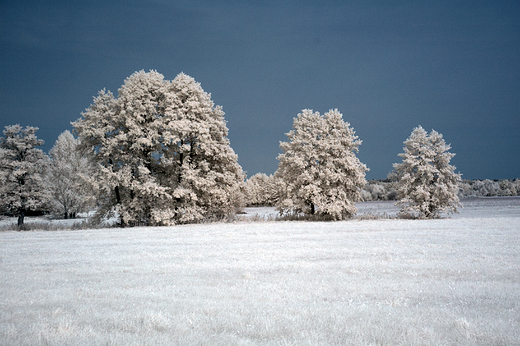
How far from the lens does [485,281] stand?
29.6 feet

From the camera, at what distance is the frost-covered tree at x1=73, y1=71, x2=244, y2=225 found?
30312mm

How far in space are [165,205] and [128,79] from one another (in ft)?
42.7

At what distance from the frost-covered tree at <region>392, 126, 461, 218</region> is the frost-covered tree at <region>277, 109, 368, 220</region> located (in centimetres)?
589

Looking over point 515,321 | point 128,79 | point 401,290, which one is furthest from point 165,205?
point 515,321

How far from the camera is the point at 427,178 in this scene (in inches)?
1490

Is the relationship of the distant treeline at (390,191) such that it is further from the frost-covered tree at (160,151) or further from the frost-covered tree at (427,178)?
the frost-covered tree at (160,151)

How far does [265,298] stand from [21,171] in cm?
3432

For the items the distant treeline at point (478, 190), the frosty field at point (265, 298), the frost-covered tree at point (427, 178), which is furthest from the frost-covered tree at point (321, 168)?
the distant treeline at point (478, 190)

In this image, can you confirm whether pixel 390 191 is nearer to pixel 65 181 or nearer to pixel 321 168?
pixel 321 168

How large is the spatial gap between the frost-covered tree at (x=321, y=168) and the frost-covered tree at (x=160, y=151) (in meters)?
6.58

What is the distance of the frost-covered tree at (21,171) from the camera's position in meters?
32.5

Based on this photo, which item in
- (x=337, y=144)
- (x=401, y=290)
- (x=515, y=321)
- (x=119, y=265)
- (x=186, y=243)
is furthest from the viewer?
(x=337, y=144)

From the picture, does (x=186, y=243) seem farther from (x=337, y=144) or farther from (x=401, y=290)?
(x=337, y=144)

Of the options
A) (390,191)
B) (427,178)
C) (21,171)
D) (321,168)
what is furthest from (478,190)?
(21,171)
